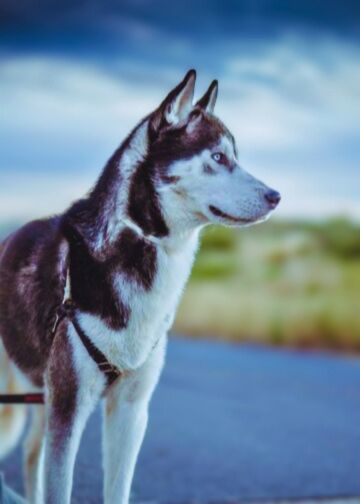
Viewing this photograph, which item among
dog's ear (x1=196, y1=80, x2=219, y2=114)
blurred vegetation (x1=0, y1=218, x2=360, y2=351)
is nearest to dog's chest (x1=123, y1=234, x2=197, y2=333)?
dog's ear (x1=196, y1=80, x2=219, y2=114)

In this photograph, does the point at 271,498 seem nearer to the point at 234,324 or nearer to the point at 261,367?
the point at 261,367

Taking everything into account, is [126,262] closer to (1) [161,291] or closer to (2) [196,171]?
(1) [161,291]

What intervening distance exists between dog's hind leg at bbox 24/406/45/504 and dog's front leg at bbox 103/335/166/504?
0.31 meters

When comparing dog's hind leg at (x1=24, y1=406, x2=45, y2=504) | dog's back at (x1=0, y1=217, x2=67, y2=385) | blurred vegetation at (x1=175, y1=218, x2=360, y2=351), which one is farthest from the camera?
blurred vegetation at (x1=175, y1=218, x2=360, y2=351)

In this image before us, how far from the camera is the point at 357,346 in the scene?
18.5 ft

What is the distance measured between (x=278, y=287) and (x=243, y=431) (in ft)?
4.34

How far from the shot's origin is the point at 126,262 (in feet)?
6.79

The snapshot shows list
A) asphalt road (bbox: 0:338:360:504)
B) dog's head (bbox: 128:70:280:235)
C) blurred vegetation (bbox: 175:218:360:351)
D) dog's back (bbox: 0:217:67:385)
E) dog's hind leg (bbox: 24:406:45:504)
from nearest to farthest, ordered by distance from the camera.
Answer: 1. dog's head (bbox: 128:70:280:235)
2. dog's back (bbox: 0:217:67:385)
3. dog's hind leg (bbox: 24:406:45:504)
4. asphalt road (bbox: 0:338:360:504)
5. blurred vegetation (bbox: 175:218:360:351)

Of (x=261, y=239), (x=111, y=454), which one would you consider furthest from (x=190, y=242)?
(x=261, y=239)

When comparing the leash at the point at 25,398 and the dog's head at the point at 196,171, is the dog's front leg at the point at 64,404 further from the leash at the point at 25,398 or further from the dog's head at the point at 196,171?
the dog's head at the point at 196,171

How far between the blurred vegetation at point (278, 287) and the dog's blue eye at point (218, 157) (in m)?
3.09

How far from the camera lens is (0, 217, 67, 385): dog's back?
2.11 meters

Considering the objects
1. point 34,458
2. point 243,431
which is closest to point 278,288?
point 243,431

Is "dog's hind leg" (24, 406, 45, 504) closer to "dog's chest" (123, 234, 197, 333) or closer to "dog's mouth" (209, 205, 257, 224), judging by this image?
"dog's chest" (123, 234, 197, 333)
